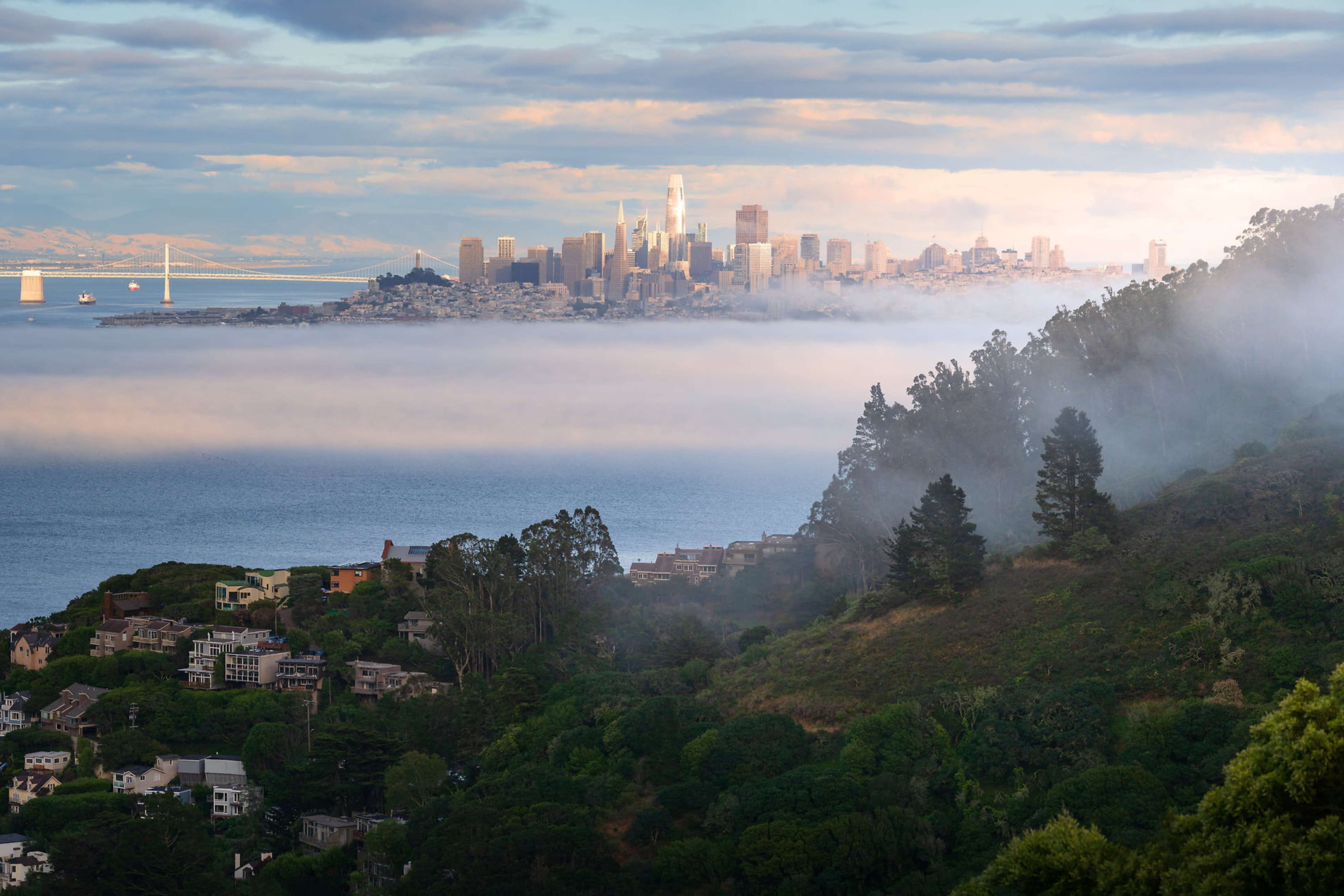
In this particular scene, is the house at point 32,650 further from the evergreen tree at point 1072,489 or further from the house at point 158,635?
the evergreen tree at point 1072,489

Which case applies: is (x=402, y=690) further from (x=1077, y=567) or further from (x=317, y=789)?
(x=1077, y=567)

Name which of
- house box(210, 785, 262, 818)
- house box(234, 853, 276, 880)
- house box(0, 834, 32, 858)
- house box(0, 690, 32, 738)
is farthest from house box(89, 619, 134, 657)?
house box(234, 853, 276, 880)

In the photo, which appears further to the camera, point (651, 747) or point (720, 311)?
point (720, 311)

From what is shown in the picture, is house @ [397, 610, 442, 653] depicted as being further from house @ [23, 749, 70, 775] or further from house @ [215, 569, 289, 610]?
house @ [23, 749, 70, 775]

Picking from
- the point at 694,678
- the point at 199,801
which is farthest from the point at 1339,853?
the point at 199,801

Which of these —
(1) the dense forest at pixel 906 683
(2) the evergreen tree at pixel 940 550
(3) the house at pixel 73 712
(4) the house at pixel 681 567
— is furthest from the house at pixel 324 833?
(4) the house at pixel 681 567

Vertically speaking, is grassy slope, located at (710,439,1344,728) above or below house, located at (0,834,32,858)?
above
